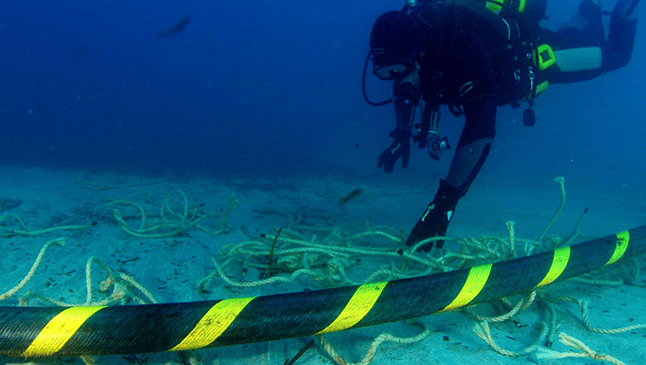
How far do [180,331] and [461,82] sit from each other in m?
2.94

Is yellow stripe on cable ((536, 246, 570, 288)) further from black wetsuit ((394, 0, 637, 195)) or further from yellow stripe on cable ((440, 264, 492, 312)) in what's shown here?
black wetsuit ((394, 0, 637, 195))

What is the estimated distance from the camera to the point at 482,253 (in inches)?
89.1

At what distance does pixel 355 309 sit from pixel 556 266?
1120 mm

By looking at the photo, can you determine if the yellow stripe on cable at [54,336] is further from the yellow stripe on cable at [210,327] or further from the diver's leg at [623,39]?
the diver's leg at [623,39]

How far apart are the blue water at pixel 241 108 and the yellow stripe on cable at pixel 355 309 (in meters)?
9.71

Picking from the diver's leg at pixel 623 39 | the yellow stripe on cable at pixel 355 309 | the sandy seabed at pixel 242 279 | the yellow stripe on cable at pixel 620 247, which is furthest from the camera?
the diver's leg at pixel 623 39

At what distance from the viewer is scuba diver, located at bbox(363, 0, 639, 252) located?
2.87m

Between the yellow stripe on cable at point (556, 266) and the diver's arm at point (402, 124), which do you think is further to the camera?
the diver's arm at point (402, 124)

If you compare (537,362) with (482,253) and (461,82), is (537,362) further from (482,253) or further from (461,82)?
(461,82)

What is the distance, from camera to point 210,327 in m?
1.23

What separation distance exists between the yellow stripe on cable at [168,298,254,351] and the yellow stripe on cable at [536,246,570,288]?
4.88 ft

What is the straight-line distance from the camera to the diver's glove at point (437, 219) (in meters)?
2.74

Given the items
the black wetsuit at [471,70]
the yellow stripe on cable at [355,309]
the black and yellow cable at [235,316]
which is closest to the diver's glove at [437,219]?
the black wetsuit at [471,70]

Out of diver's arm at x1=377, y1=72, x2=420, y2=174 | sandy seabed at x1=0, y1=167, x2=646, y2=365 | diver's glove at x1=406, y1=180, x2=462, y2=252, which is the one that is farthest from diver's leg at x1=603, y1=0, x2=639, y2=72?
diver's glove at x1=406, y1=180, x2=462, y2=252
